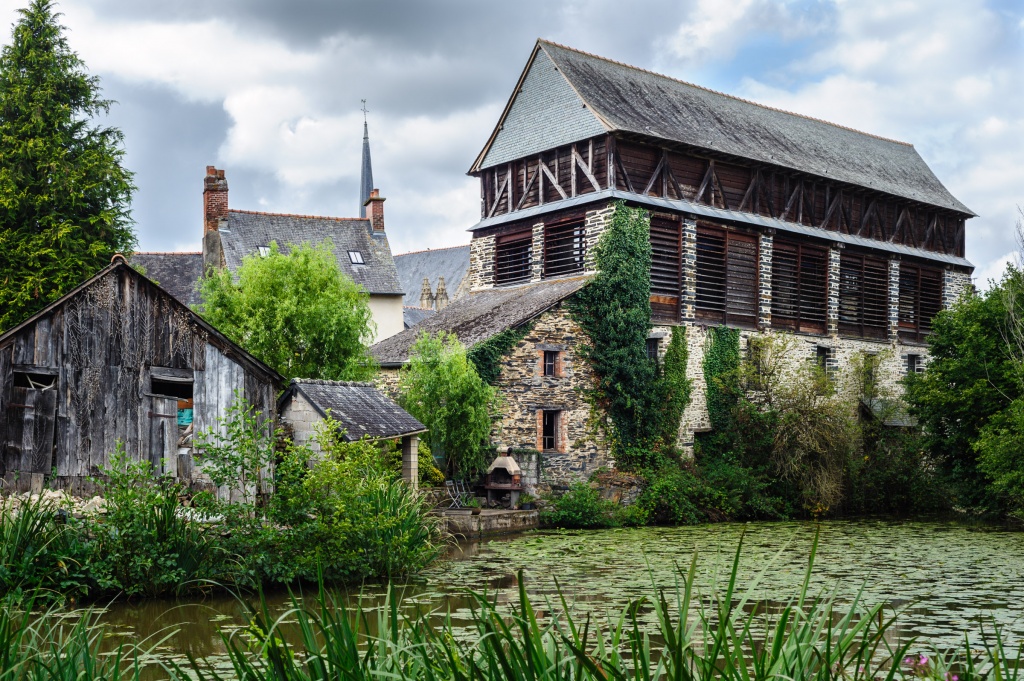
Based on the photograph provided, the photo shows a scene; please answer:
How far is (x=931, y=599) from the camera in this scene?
1255 cm

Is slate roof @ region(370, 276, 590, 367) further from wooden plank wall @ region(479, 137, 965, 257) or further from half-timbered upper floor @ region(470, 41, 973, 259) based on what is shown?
wooden plank wall @ region(479, 137, 965, 257)

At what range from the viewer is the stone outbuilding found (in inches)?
672

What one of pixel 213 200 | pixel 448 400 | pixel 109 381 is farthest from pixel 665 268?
pixel 213 200

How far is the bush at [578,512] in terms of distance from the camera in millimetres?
21812

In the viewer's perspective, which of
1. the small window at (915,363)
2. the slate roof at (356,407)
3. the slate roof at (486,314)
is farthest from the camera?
the small window at (915,363)

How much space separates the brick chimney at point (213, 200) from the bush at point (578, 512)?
17.4 meters

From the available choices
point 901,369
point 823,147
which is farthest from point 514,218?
point 901,369

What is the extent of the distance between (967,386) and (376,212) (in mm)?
20803

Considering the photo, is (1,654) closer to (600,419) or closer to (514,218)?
(600,419)

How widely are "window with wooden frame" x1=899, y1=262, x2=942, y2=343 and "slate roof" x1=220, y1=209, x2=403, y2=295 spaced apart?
51.8 ft

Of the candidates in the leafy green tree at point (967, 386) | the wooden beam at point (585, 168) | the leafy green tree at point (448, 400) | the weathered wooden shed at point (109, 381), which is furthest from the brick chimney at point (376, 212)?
the weathered wooden shed at point (109, 381)

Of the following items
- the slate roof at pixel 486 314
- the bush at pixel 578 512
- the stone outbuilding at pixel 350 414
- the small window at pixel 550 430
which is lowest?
the bush at pixel 578 512

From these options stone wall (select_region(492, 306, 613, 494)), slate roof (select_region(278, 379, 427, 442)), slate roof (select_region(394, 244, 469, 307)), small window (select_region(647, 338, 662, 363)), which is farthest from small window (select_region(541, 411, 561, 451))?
slate roof (select_region(394, 244, 469, 307))

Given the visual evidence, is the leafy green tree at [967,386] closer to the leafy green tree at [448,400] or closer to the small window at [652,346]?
the small window at [652,346]
